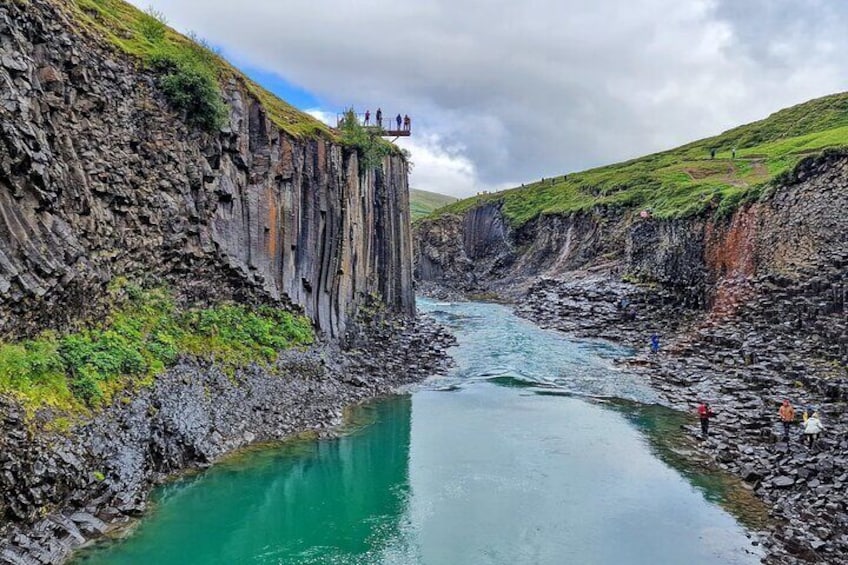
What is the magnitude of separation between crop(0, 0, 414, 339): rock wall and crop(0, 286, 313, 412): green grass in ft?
2.62

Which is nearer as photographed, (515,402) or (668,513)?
(668,513)

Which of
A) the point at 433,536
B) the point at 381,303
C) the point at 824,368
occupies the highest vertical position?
the point at 381,303

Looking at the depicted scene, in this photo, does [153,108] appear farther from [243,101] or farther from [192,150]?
[243,101]

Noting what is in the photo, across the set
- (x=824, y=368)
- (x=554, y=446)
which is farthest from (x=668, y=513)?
(x=824, y=368)

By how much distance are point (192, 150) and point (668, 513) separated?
2441 cm

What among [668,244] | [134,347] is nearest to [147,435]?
[134,347]

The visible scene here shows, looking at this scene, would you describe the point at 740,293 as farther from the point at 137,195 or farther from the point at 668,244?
the point at 137,195

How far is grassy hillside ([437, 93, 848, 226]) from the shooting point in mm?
61562

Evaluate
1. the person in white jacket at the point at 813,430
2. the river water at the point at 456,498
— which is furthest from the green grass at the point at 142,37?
the person in white jacket at the point at 813,430

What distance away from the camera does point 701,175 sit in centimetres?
8006

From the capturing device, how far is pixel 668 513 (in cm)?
2050

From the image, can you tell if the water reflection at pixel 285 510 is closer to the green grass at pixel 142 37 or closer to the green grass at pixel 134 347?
the green grass at pixel 134 347

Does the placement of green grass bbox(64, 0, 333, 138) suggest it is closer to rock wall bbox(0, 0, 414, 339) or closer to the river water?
rock wall bbox(0, 0, 414, 339)

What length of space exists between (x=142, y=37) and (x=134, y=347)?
1483cm
